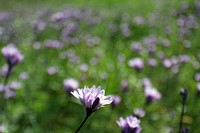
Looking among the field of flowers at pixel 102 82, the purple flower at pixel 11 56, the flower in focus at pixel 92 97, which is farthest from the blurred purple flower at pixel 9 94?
the flower in focus at pixel 92 97

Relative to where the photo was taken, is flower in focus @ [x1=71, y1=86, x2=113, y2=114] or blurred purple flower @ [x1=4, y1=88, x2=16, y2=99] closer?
flower in focus @ [x1=71, y1=86, x2=113, y2=114]

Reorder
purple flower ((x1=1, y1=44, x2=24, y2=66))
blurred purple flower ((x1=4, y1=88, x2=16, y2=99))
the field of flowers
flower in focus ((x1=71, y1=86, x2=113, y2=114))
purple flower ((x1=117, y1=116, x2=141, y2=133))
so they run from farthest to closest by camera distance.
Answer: blurred purple flower ((x1=4, y1=88, x2=16, y2=99)), the field of flowers, purple flower ((x1=1, y1=44, x2=24, y2=66)), purple flower ((x1=117, y1=116, x2=141, y2=133)), flower in focus ((x1=71, y1=86, x2=113, y2=114))

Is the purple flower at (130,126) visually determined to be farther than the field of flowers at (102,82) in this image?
No

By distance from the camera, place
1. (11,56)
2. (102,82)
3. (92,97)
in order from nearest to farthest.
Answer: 1. (92,97)
2. (11,56)
3. (102,82)

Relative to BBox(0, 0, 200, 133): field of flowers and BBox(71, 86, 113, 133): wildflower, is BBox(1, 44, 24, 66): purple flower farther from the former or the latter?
BBox(71, 86, 113, 133): wildflower

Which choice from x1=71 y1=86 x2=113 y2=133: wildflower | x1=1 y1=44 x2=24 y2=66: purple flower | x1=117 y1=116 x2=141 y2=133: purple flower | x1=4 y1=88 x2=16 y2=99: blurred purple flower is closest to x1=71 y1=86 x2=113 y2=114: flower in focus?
x1=71 y1=86 x2=113 y2=133: wildflower

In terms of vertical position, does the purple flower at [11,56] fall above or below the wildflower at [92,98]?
below

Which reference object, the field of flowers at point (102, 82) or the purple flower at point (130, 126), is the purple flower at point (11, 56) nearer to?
the field of flowers at point (102, 82)

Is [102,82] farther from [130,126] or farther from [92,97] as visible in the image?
[92,97]

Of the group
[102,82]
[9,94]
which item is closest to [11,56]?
[9,94]
